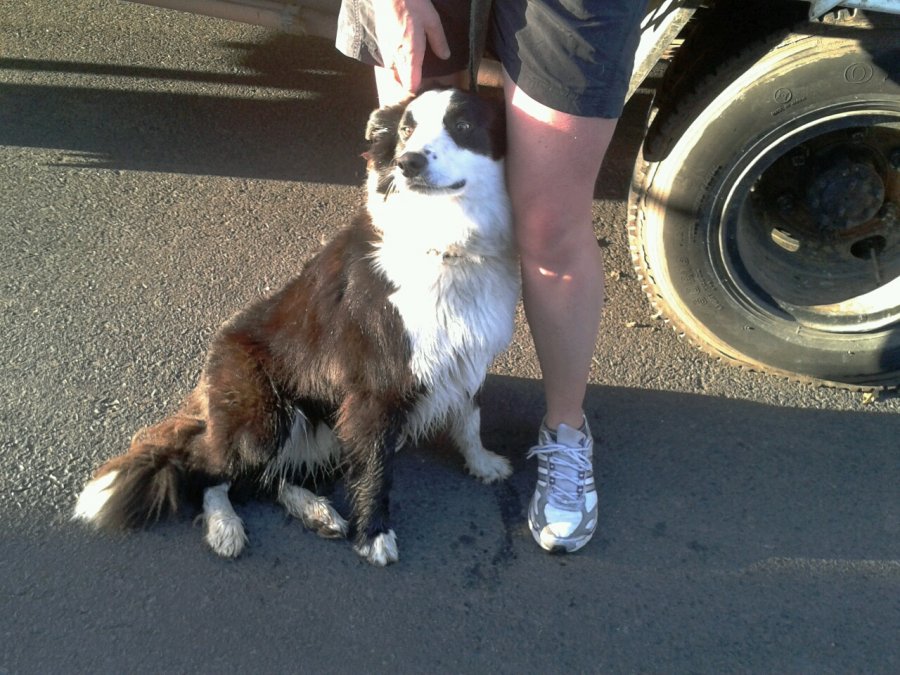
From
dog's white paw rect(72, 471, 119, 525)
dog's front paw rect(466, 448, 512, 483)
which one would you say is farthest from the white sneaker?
dog's white paw rect(72, 471, 119, 525)

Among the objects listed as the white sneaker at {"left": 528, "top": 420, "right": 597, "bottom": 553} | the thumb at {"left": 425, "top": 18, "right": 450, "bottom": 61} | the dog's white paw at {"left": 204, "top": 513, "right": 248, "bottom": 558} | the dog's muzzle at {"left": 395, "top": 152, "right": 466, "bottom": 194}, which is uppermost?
the thumb at {"left": 425, "top": 18, "right": 450, "bottom": 61}

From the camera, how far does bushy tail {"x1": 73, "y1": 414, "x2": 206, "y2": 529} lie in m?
2.45

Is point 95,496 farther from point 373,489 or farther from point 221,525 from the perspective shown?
point 373,489

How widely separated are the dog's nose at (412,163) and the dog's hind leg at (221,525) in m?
1.14

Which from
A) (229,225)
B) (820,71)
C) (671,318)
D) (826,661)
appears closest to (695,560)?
(826,661)

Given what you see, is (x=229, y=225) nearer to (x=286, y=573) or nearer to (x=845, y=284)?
(x=286, y=573)

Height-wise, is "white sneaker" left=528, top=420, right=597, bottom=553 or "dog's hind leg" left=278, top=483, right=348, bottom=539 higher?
"white sneaker" left=528, top=420, right=597, bottom=553

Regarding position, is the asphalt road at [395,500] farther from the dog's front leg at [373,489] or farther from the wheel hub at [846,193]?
the wheel hub at [846,193]

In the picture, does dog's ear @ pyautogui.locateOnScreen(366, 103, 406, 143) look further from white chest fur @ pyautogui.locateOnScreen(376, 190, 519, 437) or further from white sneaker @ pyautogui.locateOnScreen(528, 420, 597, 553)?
white sneaker @ pyautogui.locateOnScreen(528, 420, 597, 553)

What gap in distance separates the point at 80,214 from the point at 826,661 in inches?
137

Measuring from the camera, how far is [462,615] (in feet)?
7.70

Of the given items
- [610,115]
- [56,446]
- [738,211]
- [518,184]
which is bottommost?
[56,446]

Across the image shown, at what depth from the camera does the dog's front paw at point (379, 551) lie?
2473mm

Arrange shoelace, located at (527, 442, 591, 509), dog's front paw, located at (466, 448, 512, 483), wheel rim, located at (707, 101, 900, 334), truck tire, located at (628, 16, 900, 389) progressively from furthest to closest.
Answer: wheel rim, located at (707, 101, 900, 334), dog's front paw, located at (466, 448, 512, 483), truck tire, located at (628, 16, 900, 389), shoelace, located at (527, 442, 591, 509)
